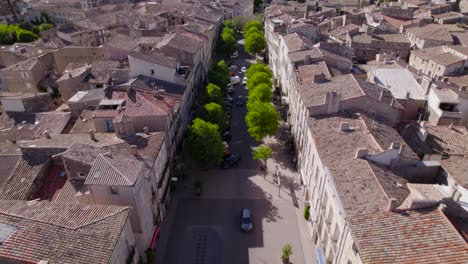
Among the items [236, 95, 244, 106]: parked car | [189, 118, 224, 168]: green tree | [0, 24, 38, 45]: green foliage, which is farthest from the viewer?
[0, 24, 38, 45]: green foliage

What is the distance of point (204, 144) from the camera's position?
5041 cm

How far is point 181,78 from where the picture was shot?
59594mm

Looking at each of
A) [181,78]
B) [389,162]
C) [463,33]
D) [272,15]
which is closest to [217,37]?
[272,15]

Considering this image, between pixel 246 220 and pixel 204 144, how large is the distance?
42.8ft

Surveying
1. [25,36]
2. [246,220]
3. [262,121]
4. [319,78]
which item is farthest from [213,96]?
[25,36]

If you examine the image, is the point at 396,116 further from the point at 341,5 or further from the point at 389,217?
the point at 341,5

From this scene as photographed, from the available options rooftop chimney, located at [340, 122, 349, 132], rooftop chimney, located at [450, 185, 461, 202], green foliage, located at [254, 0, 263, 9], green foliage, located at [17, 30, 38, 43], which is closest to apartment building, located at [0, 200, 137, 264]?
rooftop chimney, located at [340, 122, 349, 132]

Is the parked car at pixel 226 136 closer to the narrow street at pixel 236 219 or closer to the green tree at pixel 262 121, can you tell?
the narrow street at pixel 236 219

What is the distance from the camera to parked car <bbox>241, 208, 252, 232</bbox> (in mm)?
43969

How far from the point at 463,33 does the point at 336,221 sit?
83.8 meters

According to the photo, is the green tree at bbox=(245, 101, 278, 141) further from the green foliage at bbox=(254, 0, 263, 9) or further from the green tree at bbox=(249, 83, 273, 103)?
the green foliage at bbox=(254, 0, 263, 9)

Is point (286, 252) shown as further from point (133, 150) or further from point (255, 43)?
point (255, 43)

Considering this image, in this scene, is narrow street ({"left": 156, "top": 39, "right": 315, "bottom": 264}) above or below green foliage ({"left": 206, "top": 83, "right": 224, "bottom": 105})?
below

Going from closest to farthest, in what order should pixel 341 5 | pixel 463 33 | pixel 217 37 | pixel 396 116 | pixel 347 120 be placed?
pixel 347 120
pixel 396 116
pixel 463 33
pixel 217 37
pixel 341 5
